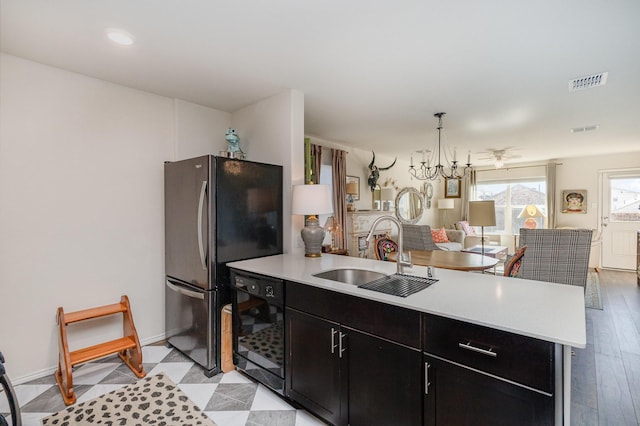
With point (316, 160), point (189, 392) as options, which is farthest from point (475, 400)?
point (316, 160)

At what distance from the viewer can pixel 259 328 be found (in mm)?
2189

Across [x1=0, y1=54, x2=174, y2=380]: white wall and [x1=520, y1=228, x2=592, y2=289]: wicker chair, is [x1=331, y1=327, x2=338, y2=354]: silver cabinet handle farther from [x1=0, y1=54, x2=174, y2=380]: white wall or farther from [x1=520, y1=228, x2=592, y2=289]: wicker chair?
[x1=520, y1=228, x2=592, y2=289]: wicker chair

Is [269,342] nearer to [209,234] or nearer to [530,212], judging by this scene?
[209,234]

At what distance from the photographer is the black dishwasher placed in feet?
6.64

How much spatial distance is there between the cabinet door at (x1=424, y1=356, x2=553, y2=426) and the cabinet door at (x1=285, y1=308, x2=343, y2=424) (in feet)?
1.74

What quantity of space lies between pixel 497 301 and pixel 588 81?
244 centimetres

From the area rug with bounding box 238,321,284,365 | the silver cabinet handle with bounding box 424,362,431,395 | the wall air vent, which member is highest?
the wall air vent

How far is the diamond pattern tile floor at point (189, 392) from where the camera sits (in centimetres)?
188

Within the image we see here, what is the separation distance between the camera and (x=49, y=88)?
2326mm

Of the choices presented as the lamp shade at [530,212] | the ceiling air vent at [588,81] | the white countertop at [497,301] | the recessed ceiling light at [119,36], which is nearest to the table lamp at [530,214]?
the lamp shade at [530,212]

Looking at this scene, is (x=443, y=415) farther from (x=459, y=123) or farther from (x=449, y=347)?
(x=459, y=123)

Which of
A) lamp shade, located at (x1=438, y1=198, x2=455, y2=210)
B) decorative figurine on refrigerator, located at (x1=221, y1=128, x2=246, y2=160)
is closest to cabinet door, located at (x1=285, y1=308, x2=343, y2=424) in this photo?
decorative figurine on refrigerator, located at (x1=221, y1=128, x2=246, y2=160)

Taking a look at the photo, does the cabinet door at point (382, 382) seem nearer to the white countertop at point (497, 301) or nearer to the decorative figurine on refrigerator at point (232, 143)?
the white countertop at point (497, 301)

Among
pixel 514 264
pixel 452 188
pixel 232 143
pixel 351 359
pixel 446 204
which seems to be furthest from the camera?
pixel 452 188
